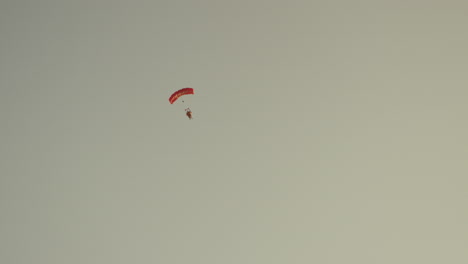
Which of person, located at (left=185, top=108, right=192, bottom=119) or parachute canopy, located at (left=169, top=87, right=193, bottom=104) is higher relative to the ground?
parachute canopy, located at (left=169, top=87, right=193, bottom=104)

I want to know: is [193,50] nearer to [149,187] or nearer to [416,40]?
[149,187]

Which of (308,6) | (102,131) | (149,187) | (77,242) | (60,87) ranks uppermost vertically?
(308,6)

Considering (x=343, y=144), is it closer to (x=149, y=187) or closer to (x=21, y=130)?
(x=149, y=187)

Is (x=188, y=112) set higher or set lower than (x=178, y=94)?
lower

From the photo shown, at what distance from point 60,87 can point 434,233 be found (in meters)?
7.33

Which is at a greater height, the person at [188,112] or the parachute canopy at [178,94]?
the parachute canopy at [178,94]

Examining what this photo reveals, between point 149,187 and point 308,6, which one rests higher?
point 308,6

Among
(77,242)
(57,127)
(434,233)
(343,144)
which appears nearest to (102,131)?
(57,127)

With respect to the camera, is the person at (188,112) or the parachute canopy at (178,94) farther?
the person at (188,112)

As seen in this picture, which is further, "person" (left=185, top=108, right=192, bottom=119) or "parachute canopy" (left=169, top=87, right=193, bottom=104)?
"person" (left=185, top=108, right=192, bottom=119)

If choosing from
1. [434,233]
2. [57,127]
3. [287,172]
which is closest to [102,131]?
[57,127]

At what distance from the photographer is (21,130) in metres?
11.4

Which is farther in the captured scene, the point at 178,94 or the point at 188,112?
the point at 188,112

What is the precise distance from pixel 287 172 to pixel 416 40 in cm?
345
